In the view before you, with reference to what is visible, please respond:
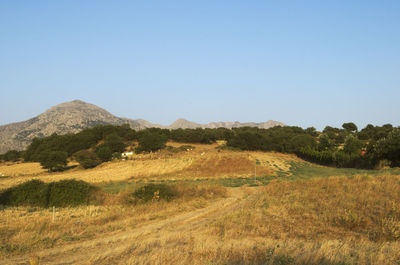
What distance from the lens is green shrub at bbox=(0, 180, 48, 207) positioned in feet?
78.1

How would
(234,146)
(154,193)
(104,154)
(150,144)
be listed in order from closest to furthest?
(154,193) < (104,154) < (150,144) < (234,146)

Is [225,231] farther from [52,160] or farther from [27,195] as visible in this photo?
[52,160]

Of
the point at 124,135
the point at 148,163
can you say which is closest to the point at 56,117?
the point at 124,135

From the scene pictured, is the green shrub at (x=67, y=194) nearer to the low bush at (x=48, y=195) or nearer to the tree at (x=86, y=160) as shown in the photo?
the low bush at (x=48, y=195)

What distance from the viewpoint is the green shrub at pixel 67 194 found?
23.8 meters

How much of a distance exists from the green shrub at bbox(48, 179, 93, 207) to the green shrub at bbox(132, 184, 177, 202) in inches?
168

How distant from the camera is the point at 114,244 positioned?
1177 centimetres

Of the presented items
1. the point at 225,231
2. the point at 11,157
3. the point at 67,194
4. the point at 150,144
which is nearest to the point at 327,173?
the point at 67,194

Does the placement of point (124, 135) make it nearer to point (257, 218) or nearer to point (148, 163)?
point (148, 163)

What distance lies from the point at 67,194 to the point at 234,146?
61.9 m

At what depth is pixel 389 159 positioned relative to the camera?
5466 cm

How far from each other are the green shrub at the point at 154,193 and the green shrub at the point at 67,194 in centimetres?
428

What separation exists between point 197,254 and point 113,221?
345 inches

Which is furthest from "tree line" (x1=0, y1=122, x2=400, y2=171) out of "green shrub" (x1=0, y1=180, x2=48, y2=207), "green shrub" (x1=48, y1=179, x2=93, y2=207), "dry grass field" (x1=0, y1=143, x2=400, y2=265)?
"green shrub" (x1=48, y1=179, x2=93, y2=207)
